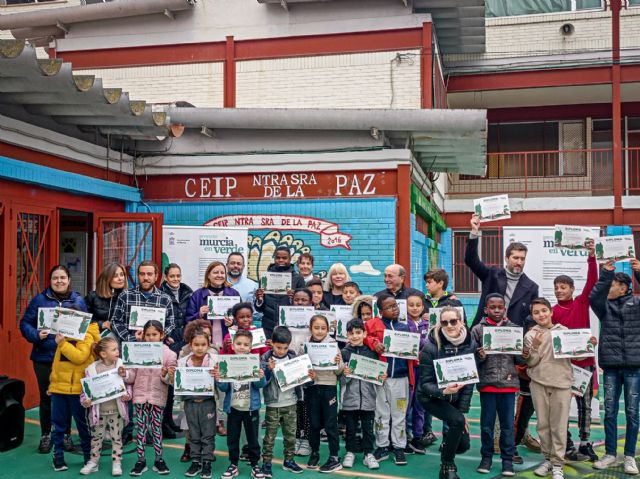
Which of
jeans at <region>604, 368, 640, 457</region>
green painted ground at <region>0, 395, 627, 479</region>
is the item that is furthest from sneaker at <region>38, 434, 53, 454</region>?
jeans at <region>604, 368, 640, 457</region>

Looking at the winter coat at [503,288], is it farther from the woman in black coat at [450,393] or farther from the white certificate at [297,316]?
the white certificate at [297,316]

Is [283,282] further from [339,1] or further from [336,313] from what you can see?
[339,1]

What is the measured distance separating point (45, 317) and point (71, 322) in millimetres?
439

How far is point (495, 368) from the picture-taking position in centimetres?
589

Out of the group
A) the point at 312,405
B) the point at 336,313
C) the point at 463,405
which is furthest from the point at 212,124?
the point at 463,405

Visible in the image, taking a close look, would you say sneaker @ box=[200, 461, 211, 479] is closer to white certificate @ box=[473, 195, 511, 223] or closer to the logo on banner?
white certificate @ box=[473, 195, 511, 223]

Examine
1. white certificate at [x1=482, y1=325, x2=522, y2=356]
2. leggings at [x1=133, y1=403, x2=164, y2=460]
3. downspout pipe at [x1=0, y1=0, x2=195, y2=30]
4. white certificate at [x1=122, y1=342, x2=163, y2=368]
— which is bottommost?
leggings at [x1=133, y1=403, x2=164, y2=460]

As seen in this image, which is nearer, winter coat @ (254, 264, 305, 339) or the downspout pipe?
winter coat @ (254, 264, 305, 339)

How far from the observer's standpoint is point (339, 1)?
12062 millimetres

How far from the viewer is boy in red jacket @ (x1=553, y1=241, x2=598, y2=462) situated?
6.39 metres

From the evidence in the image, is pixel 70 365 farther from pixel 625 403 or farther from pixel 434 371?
pixel 625 403

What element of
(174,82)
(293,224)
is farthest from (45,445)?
(174,82)

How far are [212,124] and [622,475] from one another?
7.03 meters

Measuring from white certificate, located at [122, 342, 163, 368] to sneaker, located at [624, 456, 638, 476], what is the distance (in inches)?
168
